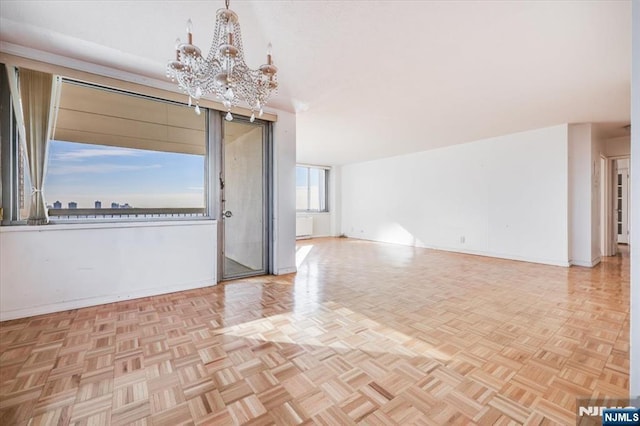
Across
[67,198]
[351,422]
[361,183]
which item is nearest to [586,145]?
[361,183]

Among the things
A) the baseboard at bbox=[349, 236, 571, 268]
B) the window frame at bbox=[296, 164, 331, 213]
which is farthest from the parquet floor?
the window frame at bbox=[296, 164, 331, 213]

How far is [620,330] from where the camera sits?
2.25 metres

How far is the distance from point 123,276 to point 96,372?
1.52 meters

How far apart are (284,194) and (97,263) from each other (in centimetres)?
233

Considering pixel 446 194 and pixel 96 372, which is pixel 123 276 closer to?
pixel 96 372

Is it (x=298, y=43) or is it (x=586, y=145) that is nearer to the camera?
(x=298, y=43)

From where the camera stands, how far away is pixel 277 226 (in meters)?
4.10

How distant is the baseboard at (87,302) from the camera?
2.49 m

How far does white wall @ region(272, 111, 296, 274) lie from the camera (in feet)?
13.5

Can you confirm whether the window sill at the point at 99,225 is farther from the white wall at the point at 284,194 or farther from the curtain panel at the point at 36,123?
the white wall at the point at 284,194

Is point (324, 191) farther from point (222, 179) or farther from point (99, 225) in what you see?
point (99, 225)

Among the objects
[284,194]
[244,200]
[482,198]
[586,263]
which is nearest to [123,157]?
[244,200]

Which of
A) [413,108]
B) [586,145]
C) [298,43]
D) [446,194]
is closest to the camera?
[298,43]

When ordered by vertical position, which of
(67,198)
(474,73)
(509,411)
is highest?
(474,73)
